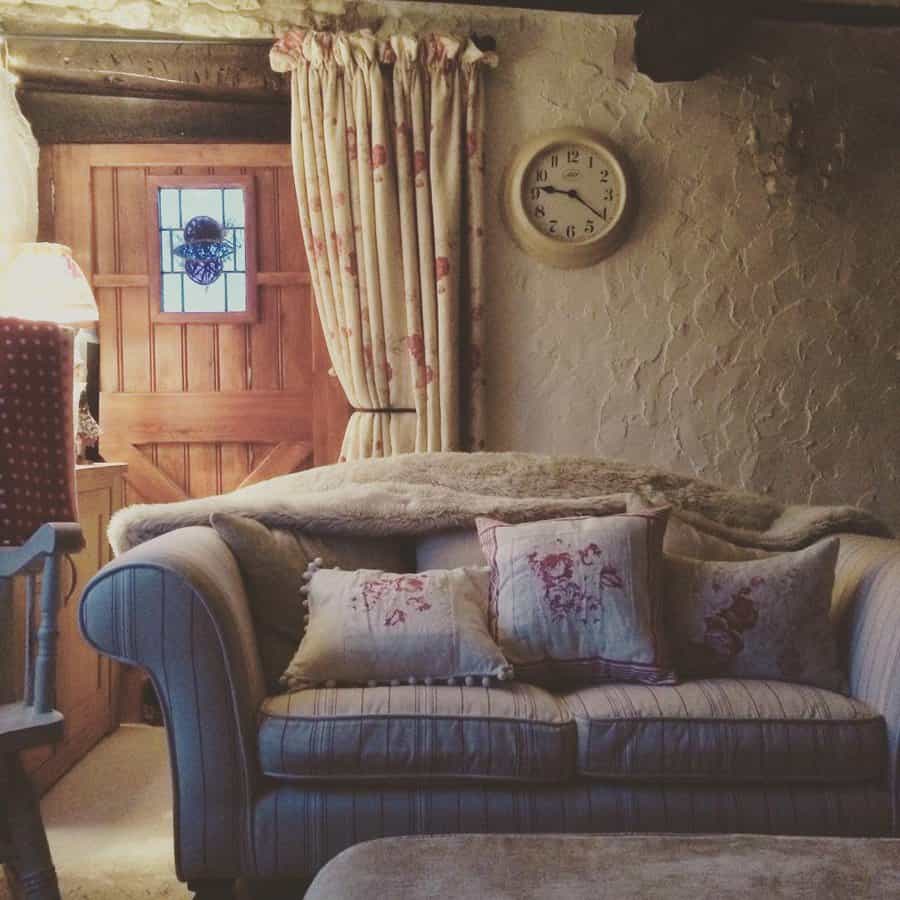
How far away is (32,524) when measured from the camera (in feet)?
6.03

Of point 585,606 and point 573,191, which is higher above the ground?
point 573,191

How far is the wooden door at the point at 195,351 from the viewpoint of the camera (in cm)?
311

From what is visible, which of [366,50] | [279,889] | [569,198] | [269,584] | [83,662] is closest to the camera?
[279,889]

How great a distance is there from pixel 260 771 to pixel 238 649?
21 centimetres

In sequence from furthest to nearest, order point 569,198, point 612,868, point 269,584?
point 569,198 < point 269,584 < point 612,868

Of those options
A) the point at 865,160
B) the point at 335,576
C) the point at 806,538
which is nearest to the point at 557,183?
the point at 865,160

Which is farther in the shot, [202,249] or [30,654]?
[202,249]

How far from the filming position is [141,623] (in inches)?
61.7

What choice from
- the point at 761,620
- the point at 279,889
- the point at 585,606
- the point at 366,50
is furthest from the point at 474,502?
the point at 366,50

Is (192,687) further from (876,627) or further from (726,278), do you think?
(726,278)

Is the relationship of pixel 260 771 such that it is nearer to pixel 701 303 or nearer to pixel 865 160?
pixel 701 303

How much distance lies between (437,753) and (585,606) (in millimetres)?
430

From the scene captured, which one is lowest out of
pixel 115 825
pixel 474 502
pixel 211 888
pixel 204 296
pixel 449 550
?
pixel 115 825

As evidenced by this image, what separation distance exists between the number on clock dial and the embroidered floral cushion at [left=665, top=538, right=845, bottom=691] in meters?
1.49
